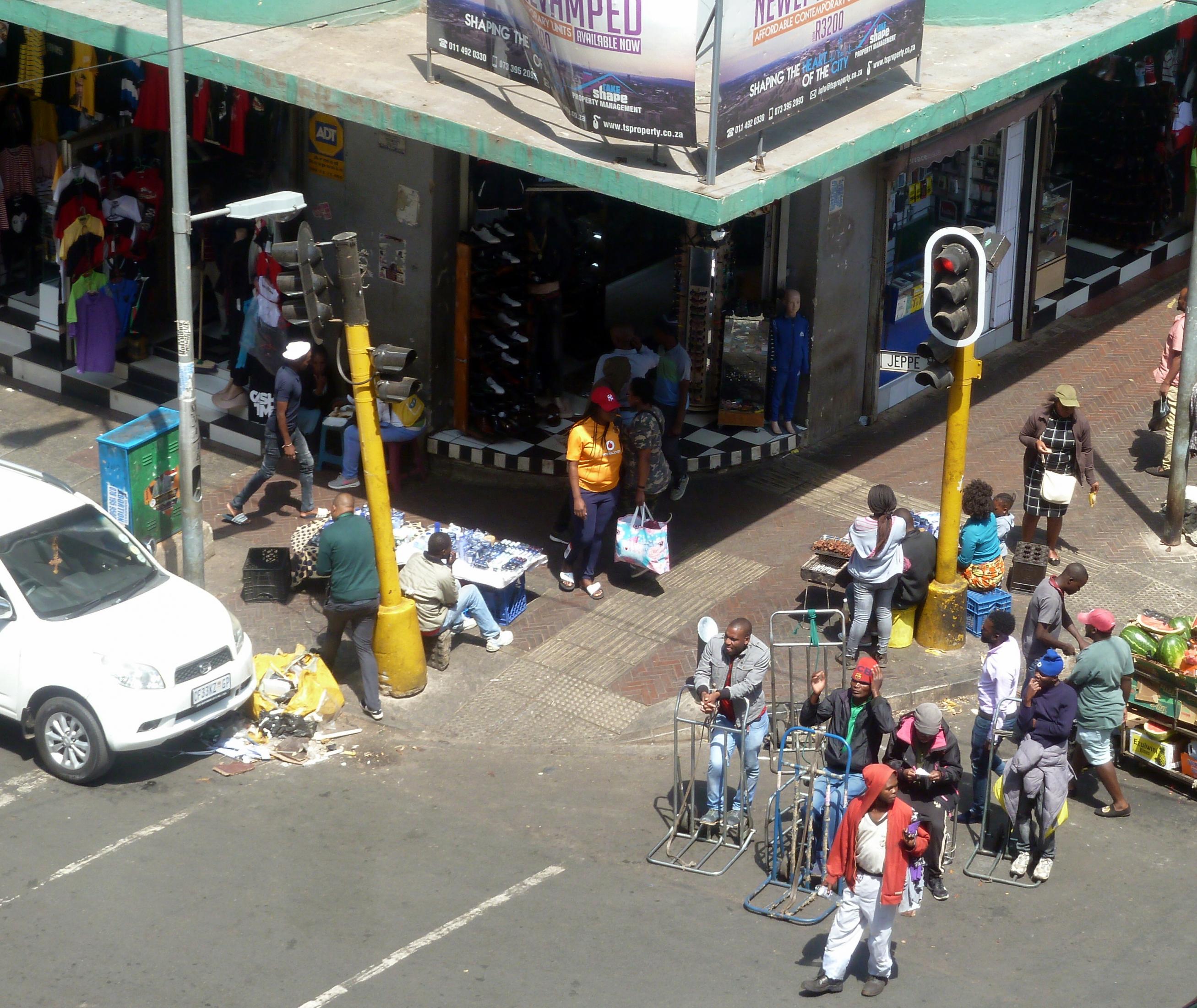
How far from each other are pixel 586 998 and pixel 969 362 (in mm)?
5525

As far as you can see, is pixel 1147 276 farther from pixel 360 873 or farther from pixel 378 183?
pixel 360 873

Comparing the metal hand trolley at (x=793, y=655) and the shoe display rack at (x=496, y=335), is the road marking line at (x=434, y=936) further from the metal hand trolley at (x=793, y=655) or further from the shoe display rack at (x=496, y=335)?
the shoe display rack at (x=496, y=335)

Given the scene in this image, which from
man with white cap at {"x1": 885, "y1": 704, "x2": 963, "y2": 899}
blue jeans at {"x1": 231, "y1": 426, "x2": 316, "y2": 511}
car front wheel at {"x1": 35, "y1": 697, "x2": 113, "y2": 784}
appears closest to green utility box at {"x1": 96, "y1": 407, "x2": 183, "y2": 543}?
blue jeans at {"x1": 231, "y1": 426, "x2": 316, "y2": 511}

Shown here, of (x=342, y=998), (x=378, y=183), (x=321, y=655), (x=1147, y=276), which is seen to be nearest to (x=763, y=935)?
(x=342, y=998)

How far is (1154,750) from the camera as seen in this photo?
11.7m

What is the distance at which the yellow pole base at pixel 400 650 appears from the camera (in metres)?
12.4

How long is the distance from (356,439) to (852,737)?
6557mm

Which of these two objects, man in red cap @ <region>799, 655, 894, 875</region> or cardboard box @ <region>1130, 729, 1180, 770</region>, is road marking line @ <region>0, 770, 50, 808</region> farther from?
cardboard box @ <region>1130, 729, 1180, 770</region>

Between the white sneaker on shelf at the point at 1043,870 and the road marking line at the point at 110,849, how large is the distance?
17.7 ft

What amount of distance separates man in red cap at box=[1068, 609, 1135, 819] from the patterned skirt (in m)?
1.99

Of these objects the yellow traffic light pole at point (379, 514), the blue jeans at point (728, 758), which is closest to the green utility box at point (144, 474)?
the yellow traffic light pole at point (379, 514)

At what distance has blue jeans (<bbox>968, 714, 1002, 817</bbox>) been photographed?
36.7ft

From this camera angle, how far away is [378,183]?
52.3 feet

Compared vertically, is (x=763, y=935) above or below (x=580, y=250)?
below
